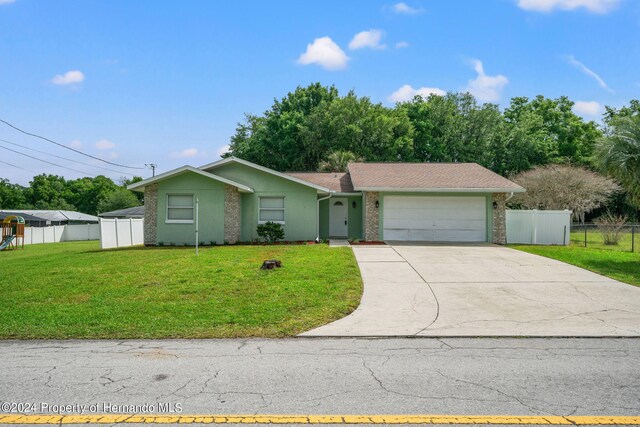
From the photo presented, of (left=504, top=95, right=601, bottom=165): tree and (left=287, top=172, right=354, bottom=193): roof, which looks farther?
(left=504, top=95, right=601, bottom=165): tree

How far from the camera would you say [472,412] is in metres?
3.95

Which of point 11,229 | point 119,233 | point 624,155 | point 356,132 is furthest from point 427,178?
point 11,229

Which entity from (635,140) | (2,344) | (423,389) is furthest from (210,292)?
(635,140)

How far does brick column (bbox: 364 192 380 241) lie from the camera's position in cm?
2075

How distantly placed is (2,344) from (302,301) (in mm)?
4680

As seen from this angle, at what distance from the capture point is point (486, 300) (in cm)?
911

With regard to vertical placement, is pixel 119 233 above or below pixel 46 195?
below

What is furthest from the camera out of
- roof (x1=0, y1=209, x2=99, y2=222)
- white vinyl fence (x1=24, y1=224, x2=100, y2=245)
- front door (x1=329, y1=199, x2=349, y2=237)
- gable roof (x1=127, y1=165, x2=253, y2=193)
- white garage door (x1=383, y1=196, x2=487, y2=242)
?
roof (x1=0, y1=209, x2=99, y2=222)

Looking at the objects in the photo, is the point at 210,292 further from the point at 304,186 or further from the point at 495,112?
the point at 495,112

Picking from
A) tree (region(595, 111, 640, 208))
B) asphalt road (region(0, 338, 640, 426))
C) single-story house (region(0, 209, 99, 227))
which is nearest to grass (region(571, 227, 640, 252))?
tree (region(595, 111, 640, 208))

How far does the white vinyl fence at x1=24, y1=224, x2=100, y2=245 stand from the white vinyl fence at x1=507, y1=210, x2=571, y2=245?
96.5 ft

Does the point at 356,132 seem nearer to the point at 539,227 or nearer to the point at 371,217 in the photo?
the point at 371,217

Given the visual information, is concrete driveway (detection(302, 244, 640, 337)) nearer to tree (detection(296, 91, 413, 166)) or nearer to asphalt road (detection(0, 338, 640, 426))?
asphalt road (detection(0, 338, 640, 426))

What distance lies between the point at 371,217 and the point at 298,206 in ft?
11.2
